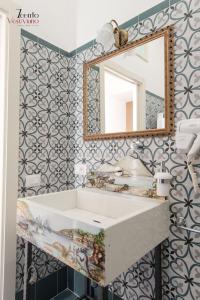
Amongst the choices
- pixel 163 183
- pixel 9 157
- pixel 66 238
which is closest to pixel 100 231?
pixel 66 238

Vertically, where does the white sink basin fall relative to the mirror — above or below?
below

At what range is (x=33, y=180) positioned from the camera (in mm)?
1396

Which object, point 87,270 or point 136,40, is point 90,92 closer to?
point 136,40

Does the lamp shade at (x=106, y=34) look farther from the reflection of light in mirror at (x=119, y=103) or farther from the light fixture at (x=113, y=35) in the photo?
the reflection of light in mirror at (x=119, y=103)

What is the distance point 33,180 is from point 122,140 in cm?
64

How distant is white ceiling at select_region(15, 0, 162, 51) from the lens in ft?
4.35

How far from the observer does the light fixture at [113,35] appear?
1260mm

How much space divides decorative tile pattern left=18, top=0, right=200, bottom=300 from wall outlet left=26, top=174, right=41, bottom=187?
3cm

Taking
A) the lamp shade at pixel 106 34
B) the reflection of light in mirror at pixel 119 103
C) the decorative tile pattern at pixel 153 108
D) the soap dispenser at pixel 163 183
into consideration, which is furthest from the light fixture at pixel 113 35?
the soap dispenser at pixel 163 183

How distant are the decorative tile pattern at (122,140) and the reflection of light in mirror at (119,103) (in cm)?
10
